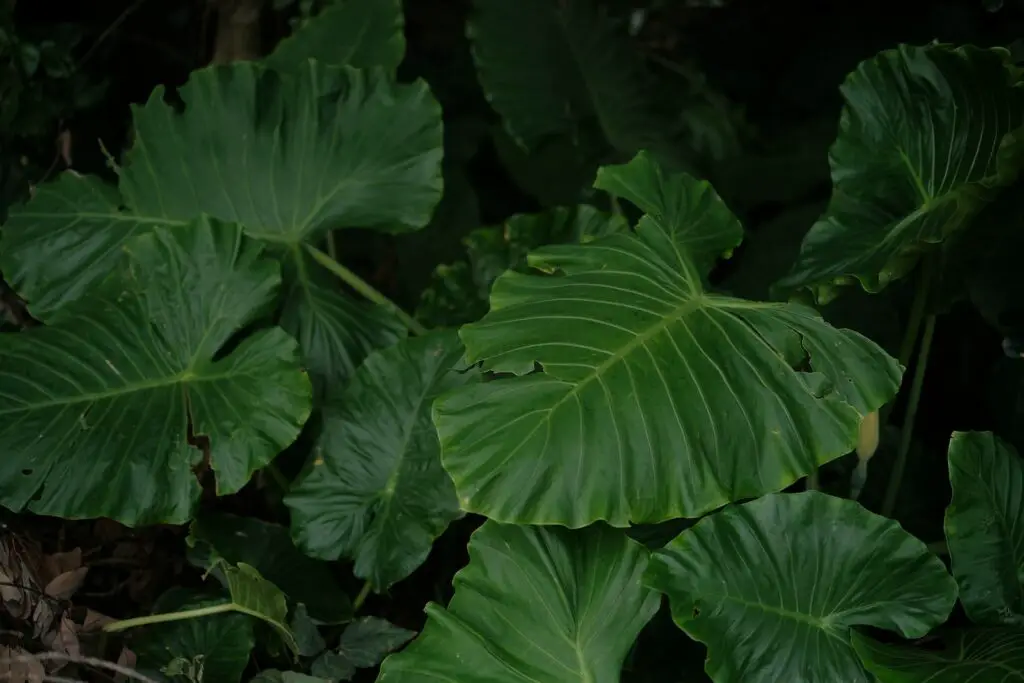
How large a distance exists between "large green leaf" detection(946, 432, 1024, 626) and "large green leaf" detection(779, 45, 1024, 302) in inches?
9.2

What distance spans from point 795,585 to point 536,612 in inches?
10.7

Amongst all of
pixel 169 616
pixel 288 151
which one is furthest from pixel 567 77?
pixel 169 616

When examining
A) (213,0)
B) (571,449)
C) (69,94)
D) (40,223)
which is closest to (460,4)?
(213,0)

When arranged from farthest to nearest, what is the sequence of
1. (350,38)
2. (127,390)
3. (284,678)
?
(350,38) → (127,390) → (284,678)

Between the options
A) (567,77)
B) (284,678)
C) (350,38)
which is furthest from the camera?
(567,77)

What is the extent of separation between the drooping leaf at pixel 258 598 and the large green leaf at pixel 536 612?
0.21m

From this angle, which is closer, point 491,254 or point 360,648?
point 360,648

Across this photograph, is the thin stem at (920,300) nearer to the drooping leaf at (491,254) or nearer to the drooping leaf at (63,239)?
the drooping leaf at (491,254)

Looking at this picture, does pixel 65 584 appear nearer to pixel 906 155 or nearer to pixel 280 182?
pixel 280 182

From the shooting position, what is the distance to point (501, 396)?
2.97 ft

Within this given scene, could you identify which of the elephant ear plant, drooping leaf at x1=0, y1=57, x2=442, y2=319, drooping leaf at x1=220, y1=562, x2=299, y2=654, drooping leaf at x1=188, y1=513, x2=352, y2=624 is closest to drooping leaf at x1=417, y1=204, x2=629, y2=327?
the elephant ear plant

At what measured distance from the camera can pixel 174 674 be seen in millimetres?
1049

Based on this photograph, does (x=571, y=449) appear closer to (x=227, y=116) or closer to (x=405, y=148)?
(x=405, y=148)

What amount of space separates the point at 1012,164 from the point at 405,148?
2.61ft
